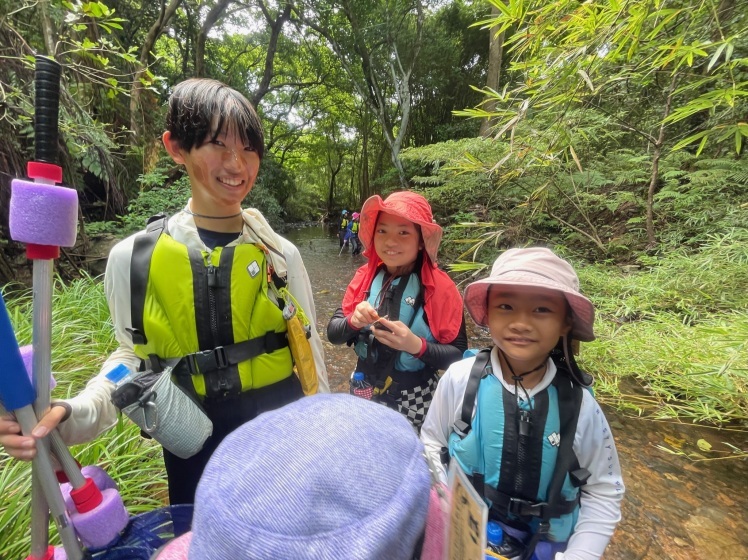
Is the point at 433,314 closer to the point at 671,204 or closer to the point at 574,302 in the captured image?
the point at 574,302

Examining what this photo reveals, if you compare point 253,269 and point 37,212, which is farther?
point 253,269

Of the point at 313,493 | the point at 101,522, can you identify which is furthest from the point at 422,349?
the point at 313,493

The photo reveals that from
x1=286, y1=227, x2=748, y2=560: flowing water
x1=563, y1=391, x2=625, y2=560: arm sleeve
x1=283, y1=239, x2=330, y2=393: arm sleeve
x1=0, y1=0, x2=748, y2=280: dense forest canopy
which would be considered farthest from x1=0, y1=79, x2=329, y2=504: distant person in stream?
x1=286, y1=227, x2=748, y2=560: flowing water

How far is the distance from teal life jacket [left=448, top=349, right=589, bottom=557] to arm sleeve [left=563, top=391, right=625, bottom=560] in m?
0.04

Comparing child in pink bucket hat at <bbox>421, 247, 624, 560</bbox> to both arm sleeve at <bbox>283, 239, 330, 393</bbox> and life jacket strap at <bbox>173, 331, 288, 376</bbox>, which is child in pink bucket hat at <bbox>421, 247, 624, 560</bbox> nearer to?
arm sleeve at <bbox>283, 239, 330, 393</bbox>

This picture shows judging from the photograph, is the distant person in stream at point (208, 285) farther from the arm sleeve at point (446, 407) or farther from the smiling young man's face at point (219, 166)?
the arm sleeve at point (446, 407)

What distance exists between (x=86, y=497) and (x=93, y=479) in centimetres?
7

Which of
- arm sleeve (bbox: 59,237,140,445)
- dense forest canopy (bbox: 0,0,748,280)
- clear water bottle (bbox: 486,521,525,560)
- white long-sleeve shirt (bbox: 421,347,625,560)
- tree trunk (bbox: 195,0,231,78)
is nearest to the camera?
arm sleeve (bbox: 59,237,140,445)

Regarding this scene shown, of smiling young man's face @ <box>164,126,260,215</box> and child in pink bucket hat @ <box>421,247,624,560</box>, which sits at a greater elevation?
smiling young man's face @ <box>164,126,260,215</box>

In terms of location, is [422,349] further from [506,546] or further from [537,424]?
[506,546]

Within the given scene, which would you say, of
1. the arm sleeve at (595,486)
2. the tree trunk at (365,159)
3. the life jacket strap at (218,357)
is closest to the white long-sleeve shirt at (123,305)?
the life jacket strap at (218,357)

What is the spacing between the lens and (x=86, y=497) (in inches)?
36.9

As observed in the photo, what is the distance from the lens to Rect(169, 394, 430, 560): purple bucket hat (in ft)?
1.32

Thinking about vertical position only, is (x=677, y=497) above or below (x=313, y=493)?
below
